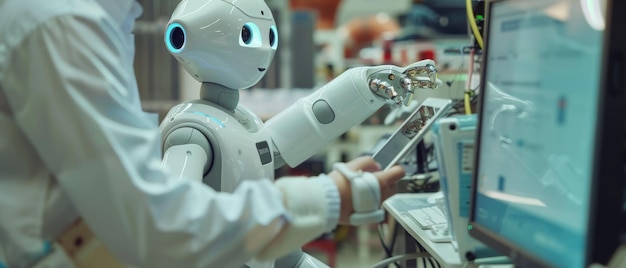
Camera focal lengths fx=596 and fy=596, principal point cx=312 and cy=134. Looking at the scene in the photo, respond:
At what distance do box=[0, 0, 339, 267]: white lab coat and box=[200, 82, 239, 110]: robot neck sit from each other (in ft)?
2.02

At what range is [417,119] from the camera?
65.2 inches

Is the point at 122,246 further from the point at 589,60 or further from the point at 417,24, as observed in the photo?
the point at 417,24

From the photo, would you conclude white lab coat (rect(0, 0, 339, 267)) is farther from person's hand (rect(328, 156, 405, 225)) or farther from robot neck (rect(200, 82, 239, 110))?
robot neck (rect(200, 82, 239, 110))

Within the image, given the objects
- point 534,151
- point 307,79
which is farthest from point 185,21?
point 307,79

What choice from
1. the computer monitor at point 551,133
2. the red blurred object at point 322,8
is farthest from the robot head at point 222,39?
the red blurred object at point 322,8

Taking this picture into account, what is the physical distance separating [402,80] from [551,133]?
81 centimetres

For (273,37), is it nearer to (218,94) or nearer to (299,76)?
(218,94)

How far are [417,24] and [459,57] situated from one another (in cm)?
327

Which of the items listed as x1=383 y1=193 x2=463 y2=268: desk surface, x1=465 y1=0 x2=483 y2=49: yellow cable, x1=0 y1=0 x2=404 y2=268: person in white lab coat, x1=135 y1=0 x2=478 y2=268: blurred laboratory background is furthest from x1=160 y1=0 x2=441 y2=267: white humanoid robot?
x1=135 y1=0 x2=478 y2=268: blurred laboratory background

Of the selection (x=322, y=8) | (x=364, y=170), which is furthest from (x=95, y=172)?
(x=322, y=8)

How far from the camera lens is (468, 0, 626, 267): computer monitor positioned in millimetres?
736

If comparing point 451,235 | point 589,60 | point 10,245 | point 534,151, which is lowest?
point 451,235

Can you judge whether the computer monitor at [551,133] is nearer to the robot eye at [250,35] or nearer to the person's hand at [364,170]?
the person's hand at [364,170]

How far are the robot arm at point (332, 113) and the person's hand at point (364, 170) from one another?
558 mm
